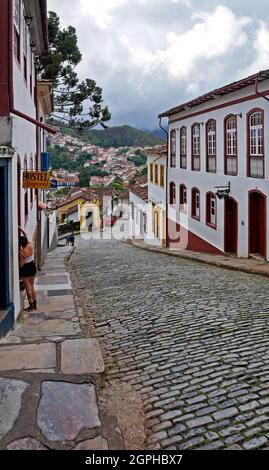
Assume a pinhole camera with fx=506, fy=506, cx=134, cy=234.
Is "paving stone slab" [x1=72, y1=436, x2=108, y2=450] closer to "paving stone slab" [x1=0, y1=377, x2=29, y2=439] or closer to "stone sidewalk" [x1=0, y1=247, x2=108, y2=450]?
"stone sidewalk" [x1=0, y1=247, x2=108, y2=450]

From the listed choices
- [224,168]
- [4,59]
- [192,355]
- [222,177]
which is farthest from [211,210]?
[192,355]

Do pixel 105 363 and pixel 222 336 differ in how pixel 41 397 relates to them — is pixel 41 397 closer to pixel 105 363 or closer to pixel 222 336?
pixel 105 363

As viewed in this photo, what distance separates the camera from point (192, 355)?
582 centimetres

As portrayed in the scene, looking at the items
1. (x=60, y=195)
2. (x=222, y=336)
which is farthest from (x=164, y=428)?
(x=60, y=195)

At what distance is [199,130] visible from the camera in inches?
846

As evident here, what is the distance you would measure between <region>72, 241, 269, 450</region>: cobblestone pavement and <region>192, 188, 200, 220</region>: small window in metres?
12.1

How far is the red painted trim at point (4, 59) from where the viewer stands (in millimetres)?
6680

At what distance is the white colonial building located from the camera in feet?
53.1

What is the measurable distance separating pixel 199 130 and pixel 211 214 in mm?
3618

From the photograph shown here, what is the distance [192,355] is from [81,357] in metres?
1.27

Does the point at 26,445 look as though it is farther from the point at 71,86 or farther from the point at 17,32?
the point at 71,86

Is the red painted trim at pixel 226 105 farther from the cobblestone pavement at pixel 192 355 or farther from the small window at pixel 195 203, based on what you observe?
the cobblestone pavement at pixel 192 355

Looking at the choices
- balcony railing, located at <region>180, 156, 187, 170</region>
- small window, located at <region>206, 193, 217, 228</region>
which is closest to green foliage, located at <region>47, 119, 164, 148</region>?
balcony railing, located at <region>180, 156, 187, 170</region>

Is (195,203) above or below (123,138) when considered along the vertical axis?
below
